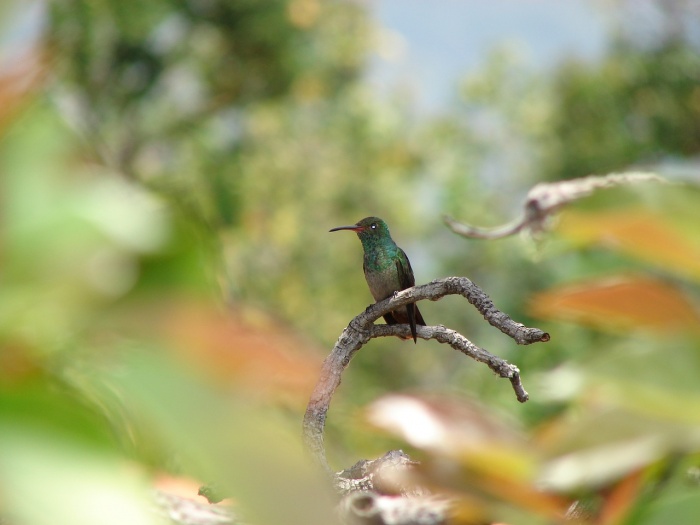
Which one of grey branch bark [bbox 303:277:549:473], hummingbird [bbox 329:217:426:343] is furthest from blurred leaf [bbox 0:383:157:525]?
hummingbird [bbox 329:217:426:343]

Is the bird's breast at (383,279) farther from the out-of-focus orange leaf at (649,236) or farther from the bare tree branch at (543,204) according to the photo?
the out-of-focus orange leaf at (649,236)

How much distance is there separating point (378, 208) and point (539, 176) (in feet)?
14.4

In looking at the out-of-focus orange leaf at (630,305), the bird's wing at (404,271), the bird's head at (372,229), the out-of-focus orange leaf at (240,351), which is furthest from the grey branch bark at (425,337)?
the bird's head at (372,229)

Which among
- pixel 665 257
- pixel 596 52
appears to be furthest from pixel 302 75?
pixel 665 257

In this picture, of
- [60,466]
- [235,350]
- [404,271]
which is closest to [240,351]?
[235,350]

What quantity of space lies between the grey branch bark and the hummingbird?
0.95m

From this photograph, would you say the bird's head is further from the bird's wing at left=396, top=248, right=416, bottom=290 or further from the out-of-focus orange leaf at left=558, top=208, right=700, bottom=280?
the out-of-focus orange leaf at left=558, top=208, right=700, bottom=280

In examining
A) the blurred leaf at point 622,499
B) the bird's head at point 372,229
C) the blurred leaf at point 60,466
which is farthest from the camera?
the bird's head at point 372,229

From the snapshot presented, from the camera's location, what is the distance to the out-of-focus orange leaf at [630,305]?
1.98 ft

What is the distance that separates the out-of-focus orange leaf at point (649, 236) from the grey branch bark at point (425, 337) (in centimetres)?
41

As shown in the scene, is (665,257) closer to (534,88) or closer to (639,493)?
(639,493)

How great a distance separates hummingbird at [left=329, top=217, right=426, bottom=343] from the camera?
2.56 metres

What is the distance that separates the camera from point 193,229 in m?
0.48

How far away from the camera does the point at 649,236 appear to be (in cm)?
62
